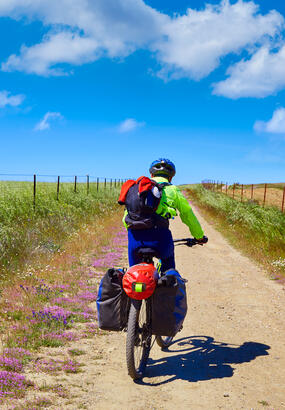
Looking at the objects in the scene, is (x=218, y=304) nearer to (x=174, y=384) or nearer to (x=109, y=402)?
(x=174, y=384)

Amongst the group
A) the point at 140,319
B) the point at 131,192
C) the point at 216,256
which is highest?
the point at 131,192

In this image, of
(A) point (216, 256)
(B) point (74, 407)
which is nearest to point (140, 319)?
(B) point (74, 407)

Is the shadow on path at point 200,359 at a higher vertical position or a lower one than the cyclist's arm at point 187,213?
lower

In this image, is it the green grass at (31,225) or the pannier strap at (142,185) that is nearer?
the pannier strap at (142,185)

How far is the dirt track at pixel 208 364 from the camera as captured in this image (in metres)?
3.66

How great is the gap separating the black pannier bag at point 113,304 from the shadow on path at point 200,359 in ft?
2.38

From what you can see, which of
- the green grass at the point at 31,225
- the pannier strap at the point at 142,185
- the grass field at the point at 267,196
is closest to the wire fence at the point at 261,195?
the grass field at the point at 267,196

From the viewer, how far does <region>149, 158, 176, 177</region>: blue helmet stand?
13.6 feet

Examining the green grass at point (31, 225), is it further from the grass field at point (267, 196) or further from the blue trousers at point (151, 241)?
the grass field at point (267, 196)

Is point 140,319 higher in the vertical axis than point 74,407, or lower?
higher

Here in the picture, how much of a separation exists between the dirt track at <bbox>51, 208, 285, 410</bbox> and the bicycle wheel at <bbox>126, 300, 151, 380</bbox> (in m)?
0.16

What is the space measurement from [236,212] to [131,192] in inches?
592

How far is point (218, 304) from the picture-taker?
690 centimetres

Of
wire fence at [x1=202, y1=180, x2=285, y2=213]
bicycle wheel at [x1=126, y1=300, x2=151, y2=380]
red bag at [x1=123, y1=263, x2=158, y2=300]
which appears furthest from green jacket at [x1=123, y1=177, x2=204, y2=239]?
wire fence at [x1=202, y1=180, x2=285, y2=213]
